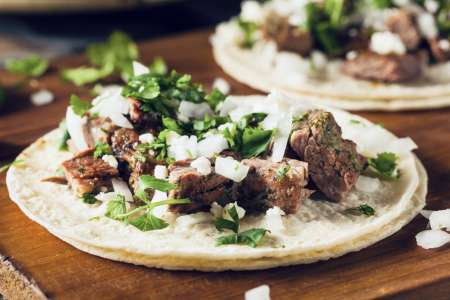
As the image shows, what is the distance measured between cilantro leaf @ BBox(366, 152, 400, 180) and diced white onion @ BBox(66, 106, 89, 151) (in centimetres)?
142

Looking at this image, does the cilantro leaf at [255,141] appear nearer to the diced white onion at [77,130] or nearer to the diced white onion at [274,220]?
the diced white onion at [274,220]

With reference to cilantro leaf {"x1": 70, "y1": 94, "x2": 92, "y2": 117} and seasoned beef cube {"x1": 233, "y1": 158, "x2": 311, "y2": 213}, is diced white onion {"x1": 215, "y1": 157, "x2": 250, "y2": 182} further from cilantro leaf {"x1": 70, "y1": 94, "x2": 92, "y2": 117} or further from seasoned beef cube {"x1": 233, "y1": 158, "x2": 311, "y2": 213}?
cilantro leaf {"x1": 70, "y1": 94, "x2": 92, "y2": 117}

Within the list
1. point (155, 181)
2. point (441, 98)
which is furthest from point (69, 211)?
point (441, 98)

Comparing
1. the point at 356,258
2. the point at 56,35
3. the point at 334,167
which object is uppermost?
the point at 334,167

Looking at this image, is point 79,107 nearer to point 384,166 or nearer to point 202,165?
point 202,165

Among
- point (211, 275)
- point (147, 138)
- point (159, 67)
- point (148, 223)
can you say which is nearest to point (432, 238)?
point (211, 275)

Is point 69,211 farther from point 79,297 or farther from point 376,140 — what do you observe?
point 376,140

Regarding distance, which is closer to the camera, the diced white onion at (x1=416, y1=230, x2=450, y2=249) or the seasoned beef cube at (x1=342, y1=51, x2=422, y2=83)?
the diced white onion at (x1=416, y1=230, x2=450, y2=249)

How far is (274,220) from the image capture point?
3.47 metres

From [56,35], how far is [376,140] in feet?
13.0

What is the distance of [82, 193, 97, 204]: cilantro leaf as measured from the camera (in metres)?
3.73

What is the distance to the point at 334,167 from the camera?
369cm

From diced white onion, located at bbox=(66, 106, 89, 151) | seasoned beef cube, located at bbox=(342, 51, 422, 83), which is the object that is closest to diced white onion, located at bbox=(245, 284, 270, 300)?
diced white onion, located at bbox=(66, 106, 89, 151)

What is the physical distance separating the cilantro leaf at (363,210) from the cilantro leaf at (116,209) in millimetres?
1007
